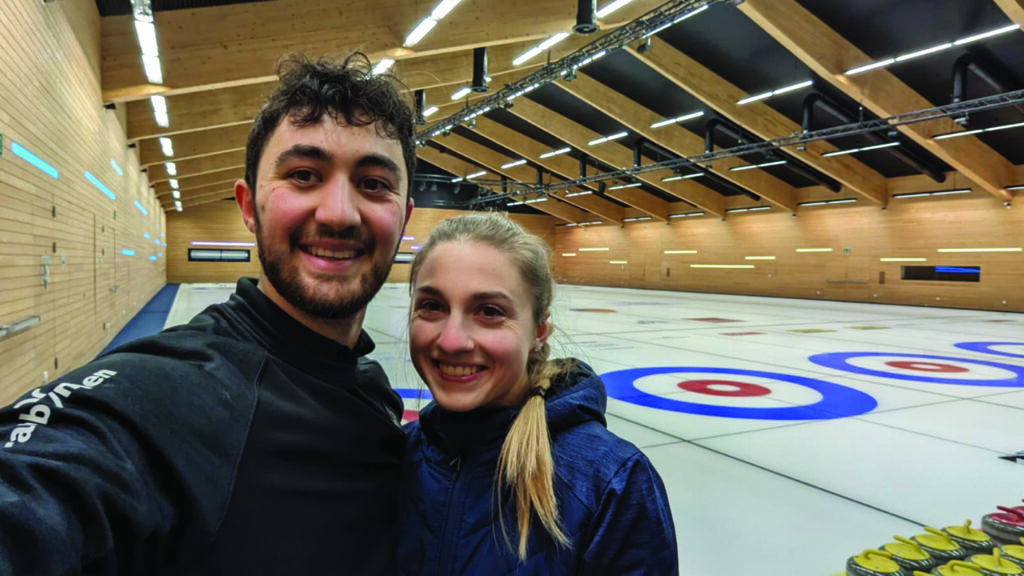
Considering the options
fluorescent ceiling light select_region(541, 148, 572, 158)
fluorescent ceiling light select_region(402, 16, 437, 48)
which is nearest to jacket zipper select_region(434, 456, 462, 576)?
fluorescent ceiling light select_region(402, 16, 437, 48)

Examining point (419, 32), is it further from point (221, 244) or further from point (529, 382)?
point (221, 244)

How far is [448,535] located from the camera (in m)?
1.33

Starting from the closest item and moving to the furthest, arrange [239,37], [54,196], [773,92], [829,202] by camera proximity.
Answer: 1. [54,196]
2. [239,37]
3. [773,92]
4. [829,202]

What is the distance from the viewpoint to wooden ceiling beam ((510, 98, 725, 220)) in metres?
21.0

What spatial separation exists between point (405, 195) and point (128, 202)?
14.0 m

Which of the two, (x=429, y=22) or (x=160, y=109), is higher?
(x=429, y=22)

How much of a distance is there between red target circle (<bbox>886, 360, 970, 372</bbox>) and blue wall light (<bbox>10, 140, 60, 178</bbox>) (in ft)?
31.8

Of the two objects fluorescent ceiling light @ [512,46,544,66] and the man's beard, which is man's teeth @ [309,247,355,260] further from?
fluorescent ceiling light @ [512,46,544,66]

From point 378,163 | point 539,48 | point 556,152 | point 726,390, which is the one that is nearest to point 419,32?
point 539,48

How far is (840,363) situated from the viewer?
7.84 metres

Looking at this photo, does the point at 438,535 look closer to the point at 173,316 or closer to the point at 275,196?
the point at 275,196

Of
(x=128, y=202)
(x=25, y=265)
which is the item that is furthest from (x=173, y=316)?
(x=25, y=265)

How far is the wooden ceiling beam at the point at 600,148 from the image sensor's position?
20953mm

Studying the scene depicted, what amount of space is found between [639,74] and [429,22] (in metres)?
9.10
